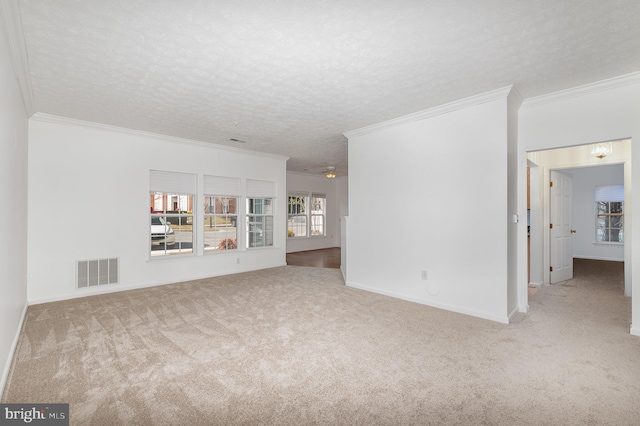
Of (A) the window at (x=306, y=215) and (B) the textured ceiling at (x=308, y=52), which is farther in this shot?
(A) the window at (x=306, y=215)

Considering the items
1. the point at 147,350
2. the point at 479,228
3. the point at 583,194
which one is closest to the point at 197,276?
the point at 147,350

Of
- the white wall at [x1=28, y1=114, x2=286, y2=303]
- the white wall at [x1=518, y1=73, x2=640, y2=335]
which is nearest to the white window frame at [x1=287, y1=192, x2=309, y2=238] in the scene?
the white wall at [x1=28, y1=114, x2=286, y2=303]

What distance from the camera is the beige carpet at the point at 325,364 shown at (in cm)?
192

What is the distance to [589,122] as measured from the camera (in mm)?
3357

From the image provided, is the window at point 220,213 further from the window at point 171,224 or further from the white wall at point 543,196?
the white wall at point 543,196

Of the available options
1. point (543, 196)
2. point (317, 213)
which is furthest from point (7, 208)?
point (317, 213)

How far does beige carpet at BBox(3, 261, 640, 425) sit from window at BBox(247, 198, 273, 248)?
9.39 ft

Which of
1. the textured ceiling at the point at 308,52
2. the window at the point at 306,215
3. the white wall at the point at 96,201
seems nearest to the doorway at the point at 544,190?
the textured ceiling at the point at 308,52

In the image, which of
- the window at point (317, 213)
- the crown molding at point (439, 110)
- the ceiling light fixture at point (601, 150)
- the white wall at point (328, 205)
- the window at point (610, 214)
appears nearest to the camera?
the crown molding at point (439, 110)

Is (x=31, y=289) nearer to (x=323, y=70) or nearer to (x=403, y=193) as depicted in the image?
(x=323, y=70)

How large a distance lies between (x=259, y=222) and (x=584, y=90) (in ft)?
19.8

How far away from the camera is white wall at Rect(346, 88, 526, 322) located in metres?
3.54

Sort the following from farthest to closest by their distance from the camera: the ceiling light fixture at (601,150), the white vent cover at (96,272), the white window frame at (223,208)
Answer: the white window frame at (223,208)
the ceiling light fixture at (601,150)
the white vent cover at (96,272)

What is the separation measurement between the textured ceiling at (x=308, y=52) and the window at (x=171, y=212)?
1.57 meters
